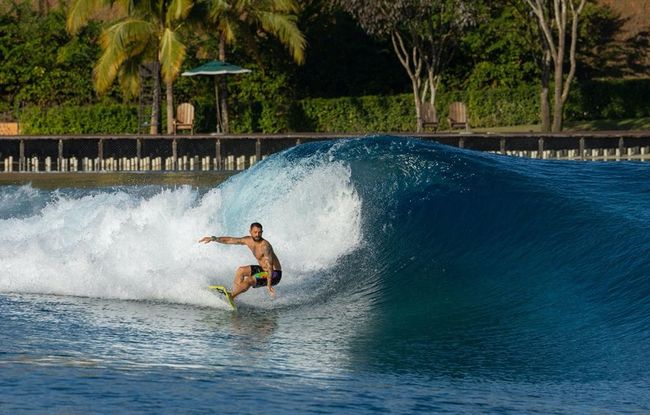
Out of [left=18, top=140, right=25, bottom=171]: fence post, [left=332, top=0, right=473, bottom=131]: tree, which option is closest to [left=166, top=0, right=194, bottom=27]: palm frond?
[left=332, top=0, right=473, bottom=131]: tree

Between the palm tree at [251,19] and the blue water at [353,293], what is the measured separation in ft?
54.5

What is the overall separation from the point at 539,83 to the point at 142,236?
2874 cm

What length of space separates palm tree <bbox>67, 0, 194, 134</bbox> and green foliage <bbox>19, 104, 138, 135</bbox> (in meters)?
1.74

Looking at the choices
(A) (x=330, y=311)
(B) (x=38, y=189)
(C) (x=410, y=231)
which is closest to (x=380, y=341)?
(A) (x=330, y=311)

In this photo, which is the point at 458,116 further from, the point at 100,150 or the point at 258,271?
the point at 258,271

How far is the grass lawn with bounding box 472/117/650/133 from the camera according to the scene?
4188cm

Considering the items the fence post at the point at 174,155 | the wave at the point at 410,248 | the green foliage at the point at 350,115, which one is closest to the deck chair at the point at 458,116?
the green foliage at the point at 350,115

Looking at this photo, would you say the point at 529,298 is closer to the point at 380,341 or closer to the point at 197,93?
the point at 380,341

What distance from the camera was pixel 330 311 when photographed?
1496 centimetres

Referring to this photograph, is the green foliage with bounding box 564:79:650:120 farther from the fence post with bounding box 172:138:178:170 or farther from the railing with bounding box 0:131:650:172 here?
the fence post with bounding box 172:138:178:170

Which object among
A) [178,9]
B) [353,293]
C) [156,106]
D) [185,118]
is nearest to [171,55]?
[178,9]

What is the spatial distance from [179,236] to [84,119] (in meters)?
23.8

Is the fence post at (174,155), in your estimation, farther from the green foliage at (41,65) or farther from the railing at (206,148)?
the green foliage at (41,65)

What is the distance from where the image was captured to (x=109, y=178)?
105 feet
